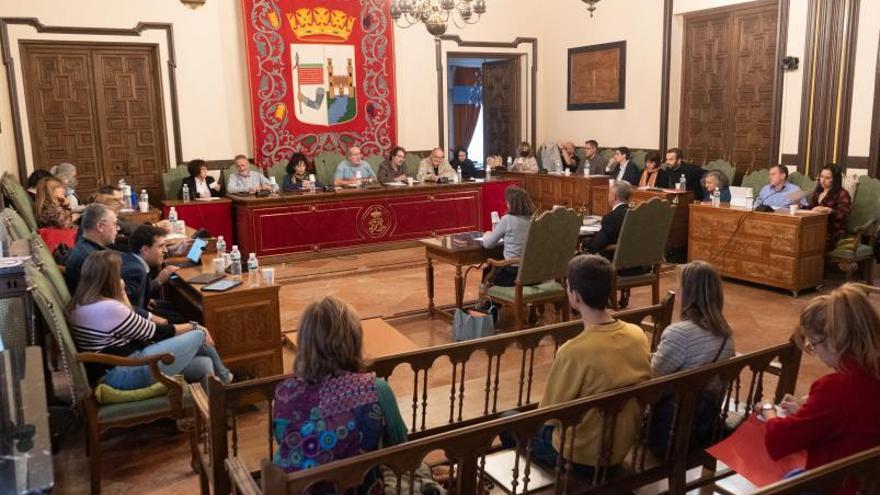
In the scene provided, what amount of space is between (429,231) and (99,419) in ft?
19.2

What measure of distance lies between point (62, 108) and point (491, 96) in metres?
6.50

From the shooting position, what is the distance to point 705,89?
8891mm

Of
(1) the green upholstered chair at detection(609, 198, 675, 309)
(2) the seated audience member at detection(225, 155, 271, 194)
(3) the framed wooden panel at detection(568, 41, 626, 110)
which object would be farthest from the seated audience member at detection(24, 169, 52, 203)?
(3) the framed wooden panel at detection(568, 41, 626, 110)

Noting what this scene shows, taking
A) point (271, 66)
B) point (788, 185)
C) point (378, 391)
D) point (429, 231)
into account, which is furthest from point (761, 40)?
point (378, 391)

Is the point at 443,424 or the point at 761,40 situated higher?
the point at 761,40

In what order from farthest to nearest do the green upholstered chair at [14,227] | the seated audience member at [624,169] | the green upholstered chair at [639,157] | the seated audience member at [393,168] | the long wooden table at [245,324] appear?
the green upholstered chair at [639,157] → the seated audience member at [393,168] → the seated audience member at [624,169] → the green upholstered chair at [14,227] → the long wooden table at [245,324]

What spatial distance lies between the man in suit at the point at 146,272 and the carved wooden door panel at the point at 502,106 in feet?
25.7

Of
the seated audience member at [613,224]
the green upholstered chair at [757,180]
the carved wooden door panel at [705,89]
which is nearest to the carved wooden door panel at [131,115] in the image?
the seated audience member at [613,224]

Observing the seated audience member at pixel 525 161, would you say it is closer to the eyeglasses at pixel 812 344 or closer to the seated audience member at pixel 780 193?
the seated audience member at pixel 780 193

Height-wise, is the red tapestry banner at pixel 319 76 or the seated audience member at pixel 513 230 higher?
the red tapestry banner at pixel 319 76

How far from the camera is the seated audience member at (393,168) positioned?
29.8 ft

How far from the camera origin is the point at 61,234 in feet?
17.9

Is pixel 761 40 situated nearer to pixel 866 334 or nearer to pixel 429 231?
pixel 429 231

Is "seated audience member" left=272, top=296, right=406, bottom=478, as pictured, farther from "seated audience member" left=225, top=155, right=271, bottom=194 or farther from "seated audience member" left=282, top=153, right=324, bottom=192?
"seated audience member" left=282, top=153, right=324, bottom=192
